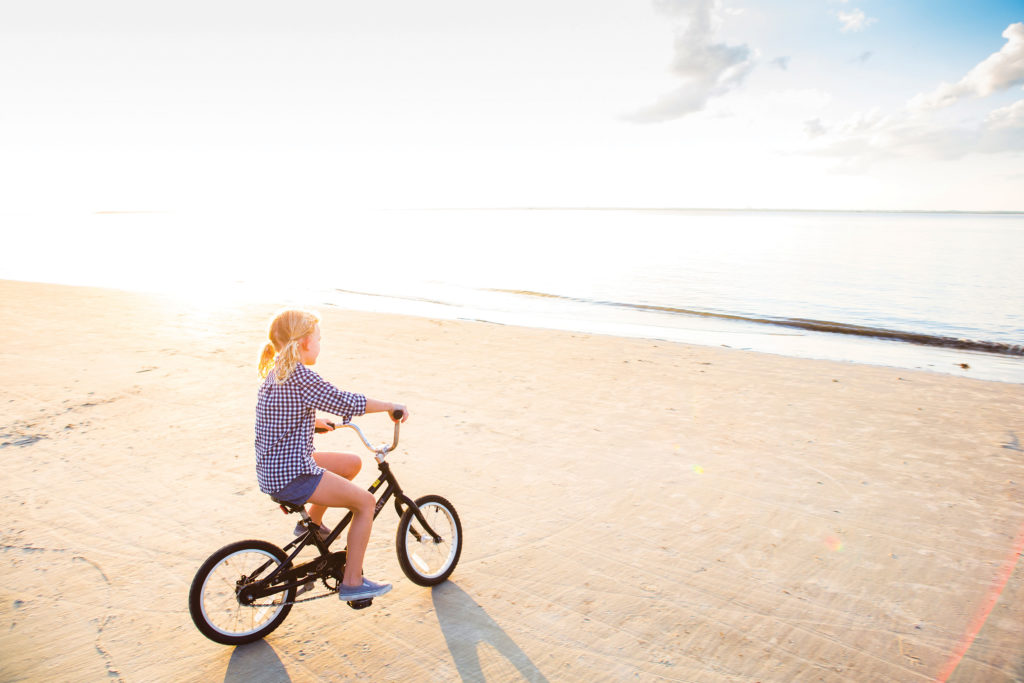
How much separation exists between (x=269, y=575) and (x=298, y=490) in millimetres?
618

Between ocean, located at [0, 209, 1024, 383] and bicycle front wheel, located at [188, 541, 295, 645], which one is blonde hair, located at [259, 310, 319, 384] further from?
ocean, located at [0, 209, 1024, 383]

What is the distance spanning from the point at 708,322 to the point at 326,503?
1767 centimetres

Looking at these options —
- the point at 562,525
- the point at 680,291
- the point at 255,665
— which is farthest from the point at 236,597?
the point at 680,291

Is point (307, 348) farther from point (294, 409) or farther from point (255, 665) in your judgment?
point (255, 665)

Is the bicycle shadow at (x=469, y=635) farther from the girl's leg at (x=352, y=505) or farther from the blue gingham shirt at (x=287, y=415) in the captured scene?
the blue gingham shirt at (x=287, y=415)

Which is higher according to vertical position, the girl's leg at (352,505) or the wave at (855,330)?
the wave at (855,330)

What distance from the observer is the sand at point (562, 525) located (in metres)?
3.76

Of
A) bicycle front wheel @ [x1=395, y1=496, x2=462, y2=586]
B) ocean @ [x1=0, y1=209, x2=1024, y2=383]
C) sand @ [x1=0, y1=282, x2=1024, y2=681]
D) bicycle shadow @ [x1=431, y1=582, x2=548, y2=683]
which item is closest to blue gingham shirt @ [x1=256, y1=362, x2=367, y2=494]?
bicycle front wheel @ [x1=395, y1=496, x2=462, y2=586]

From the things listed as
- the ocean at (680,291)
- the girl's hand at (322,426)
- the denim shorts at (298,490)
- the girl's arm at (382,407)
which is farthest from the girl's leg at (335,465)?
the ocean at (680,291)

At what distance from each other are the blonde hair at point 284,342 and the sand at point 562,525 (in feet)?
5.92

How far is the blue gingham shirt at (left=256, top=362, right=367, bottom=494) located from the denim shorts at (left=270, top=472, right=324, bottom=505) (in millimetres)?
32

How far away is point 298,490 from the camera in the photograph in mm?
3496

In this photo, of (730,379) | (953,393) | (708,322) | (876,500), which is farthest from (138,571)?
(708,322)

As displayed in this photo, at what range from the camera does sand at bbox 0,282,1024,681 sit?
12.3ft
